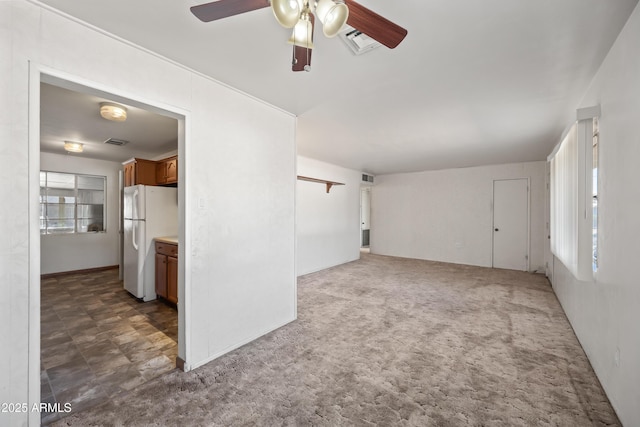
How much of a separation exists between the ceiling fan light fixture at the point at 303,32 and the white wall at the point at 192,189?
4.22 feet

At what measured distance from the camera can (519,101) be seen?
268cm

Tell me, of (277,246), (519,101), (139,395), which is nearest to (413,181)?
(519,101)

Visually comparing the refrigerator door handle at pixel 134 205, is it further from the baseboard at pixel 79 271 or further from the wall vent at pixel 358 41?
the wall vent at pixel 358 41

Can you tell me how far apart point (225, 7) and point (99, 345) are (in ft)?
10.3

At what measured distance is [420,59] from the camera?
194 cm

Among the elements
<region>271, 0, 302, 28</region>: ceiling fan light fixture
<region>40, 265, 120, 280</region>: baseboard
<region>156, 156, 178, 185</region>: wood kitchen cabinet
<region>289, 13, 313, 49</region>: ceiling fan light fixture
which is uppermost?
<region>289, 13, 313, 49</region>: ceiling fan light fixture

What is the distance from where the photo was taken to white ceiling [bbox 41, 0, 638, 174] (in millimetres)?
1502

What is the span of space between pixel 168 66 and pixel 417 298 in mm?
4008

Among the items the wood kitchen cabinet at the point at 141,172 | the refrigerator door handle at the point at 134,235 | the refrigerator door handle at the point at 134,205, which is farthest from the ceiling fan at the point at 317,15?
the wood kitchen cabinet at the point at 141,172

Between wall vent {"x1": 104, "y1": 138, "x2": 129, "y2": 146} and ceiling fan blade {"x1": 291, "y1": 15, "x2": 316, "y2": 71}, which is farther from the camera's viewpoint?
wall vent {"x1": 104, "y1": 138, "x2": 129, "y2": 146}

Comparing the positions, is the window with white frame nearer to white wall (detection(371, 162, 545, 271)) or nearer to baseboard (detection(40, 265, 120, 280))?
white wall (detection(371, 162, 545, 271))

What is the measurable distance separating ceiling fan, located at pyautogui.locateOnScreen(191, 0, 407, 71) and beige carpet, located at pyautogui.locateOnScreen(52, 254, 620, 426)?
2160 millimetres

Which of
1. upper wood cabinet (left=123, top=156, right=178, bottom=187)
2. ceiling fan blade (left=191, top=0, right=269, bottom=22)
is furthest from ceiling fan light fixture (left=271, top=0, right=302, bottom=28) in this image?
upper wood cabinet (left=123, top=156, right=178, bottom=187)

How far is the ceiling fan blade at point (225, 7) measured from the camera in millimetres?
1113
